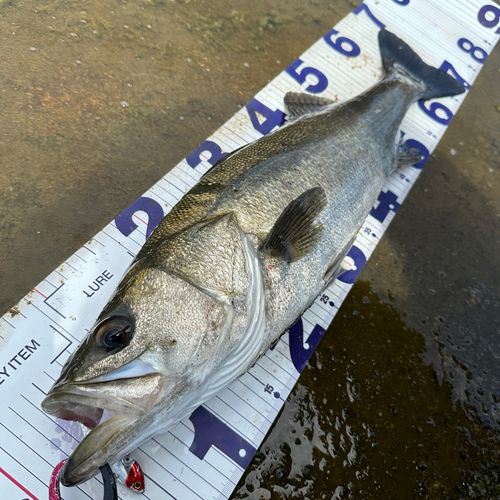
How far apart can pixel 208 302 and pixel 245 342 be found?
26 centimetres

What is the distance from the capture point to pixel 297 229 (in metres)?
1.55

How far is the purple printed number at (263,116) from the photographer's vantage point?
2518mm

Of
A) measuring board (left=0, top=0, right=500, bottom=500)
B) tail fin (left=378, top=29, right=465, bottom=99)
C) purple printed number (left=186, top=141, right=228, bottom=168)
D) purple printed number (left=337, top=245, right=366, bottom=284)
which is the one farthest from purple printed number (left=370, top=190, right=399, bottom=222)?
purple printed number (left=186, top=141, right=228, bottom=168)

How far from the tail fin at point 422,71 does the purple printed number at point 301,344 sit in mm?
2012

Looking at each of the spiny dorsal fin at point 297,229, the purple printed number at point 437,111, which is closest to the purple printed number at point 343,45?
the purple printed number at point 437,111

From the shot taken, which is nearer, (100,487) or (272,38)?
(100,487)

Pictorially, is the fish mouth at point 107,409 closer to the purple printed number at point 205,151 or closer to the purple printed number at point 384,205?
the purple printed number at point 205,151

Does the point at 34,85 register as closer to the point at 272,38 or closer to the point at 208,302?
the point at 272,38

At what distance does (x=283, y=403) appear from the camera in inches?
71.9

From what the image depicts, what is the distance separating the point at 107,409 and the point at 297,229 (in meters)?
0.97

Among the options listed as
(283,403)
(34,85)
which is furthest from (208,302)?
(34,85)

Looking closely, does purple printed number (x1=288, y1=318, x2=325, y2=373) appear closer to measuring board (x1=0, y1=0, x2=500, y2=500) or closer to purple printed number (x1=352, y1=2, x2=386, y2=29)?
measuring board (x1=0, y1=0, x2=500, y2=500)

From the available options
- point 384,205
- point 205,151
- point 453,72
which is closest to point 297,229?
point 205,151

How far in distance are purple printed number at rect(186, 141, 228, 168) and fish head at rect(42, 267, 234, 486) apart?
1209 millimetres
